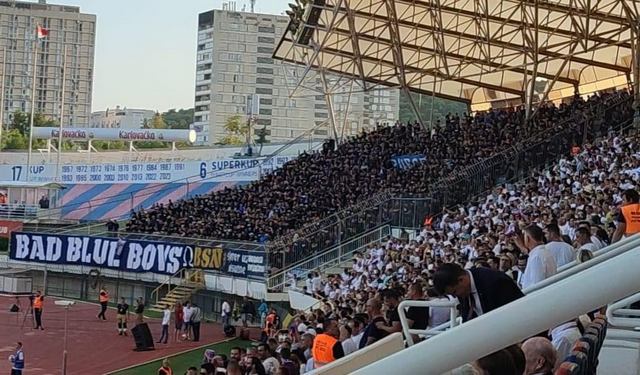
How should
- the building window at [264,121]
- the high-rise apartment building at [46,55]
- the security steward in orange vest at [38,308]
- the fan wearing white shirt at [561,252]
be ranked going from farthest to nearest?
the high-rise apartment building at [46,55]
the building window at [264,121]
the security steward in orange vest at [38,308]
the fan wearing white shirt at [561,252]

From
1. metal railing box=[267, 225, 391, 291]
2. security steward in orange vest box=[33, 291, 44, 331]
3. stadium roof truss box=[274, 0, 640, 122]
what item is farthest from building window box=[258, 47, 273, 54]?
metal railing box=[267, 225, 391, 291]

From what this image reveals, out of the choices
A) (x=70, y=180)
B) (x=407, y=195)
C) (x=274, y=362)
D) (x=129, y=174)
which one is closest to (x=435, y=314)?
(x=274, y=362)

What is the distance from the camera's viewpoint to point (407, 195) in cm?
2661

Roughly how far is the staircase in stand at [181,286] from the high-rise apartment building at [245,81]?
104169 millimetres

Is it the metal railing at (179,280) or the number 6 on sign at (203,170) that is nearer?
the metal railing at (179,280)

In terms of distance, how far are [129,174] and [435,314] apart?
46076mm

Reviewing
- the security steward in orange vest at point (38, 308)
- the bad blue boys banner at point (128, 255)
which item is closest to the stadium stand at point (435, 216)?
the bad blue boys banner at point (128, 255)

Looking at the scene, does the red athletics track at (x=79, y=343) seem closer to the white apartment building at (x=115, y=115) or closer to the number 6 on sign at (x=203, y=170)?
the number 6 on sign at (x=203, y=170)

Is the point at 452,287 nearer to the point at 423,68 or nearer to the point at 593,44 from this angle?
the point at 593,44

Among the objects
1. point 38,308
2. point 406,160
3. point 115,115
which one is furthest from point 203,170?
point 115,115

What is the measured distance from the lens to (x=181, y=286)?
98.4ft

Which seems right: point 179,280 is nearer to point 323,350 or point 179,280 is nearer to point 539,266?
point 323,350

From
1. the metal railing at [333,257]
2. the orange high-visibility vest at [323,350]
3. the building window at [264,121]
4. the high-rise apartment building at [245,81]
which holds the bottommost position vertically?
the metal railing at [333,257]

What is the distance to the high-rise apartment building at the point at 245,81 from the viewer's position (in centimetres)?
13750
